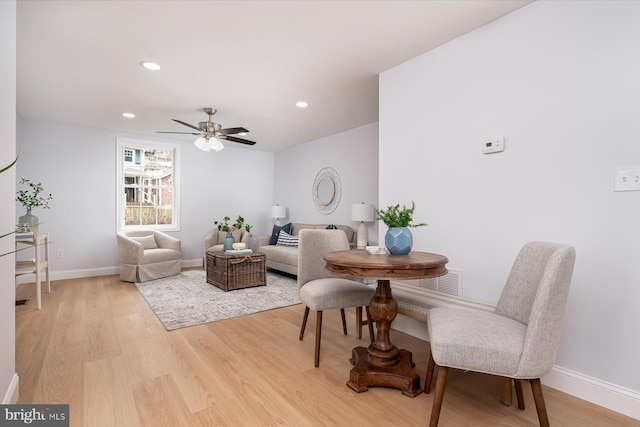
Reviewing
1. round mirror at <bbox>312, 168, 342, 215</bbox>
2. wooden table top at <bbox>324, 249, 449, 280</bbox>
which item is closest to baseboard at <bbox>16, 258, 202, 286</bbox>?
round mirror at <bbox>312, 168, 342, 215</bbox>

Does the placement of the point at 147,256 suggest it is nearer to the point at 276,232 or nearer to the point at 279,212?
the point at 276,232

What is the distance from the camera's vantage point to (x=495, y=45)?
223 centimetres

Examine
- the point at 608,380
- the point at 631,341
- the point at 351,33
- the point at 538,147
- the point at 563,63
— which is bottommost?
the point at 608,380

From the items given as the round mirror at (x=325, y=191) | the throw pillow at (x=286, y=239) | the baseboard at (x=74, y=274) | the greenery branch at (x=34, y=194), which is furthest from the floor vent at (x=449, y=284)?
the greenery branch at (x=34, y=194)

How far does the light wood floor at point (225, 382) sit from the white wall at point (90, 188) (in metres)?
2.24

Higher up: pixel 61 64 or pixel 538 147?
pixel 61 64

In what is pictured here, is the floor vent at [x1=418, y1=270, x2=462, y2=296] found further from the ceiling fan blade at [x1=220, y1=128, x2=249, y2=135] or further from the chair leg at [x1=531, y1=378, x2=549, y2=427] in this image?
the ceiling fan blade at [x1=220, y1=128, x2=249, y2=135]

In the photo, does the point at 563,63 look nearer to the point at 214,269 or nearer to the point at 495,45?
the point at 495,45

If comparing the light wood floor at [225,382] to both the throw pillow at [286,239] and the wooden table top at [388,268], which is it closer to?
the wooden table top at [388,268]

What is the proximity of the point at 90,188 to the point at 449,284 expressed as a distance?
5.55m

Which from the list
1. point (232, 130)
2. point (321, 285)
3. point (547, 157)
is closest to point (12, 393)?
point (321, 285)

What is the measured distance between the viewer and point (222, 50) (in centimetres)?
264

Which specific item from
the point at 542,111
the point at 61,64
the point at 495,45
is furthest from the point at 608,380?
the point at 61,64

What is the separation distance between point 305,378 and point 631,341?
6.09ft
